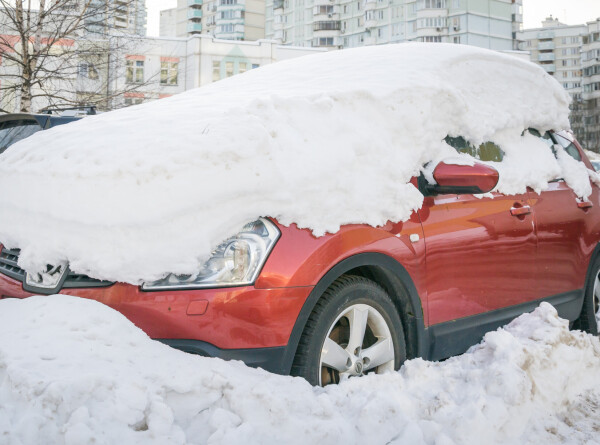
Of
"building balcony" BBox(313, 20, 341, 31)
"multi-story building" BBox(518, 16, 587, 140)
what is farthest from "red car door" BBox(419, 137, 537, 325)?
"multi-story building" BBox(518, 16, 587, 140)

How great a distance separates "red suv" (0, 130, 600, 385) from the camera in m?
2.50

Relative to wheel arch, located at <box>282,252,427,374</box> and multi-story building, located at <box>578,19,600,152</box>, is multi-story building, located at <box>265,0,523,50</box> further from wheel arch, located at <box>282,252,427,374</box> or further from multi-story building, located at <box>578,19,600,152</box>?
wheel arch, located at <box>282,252,427,374</box>

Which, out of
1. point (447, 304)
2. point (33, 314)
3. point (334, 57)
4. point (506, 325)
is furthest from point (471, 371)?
point (334, 57)

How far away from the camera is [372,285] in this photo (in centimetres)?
294

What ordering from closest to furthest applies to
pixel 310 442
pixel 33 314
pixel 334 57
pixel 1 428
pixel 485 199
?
pixel 1 428 < pixel 310 442 < pixel 33 314 < pixel 485 199 < pixel 334 57

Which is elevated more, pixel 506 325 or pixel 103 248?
pixel 103 248

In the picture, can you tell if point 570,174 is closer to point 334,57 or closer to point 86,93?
point 334,57

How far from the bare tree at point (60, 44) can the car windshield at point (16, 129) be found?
7.40 meters

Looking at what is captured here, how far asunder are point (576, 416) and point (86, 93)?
1599 centimetres

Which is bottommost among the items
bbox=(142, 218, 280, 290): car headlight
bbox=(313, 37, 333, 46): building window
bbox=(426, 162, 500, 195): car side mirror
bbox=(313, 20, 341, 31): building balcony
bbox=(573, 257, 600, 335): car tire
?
bbox=(573, 257, 600, 335): car tire

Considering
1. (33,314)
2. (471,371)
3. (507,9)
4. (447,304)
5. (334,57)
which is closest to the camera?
(33,314)

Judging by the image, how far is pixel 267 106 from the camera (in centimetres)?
300

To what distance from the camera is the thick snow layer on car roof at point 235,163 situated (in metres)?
2.56

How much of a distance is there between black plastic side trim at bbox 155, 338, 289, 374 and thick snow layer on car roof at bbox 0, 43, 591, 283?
28 centimetres
